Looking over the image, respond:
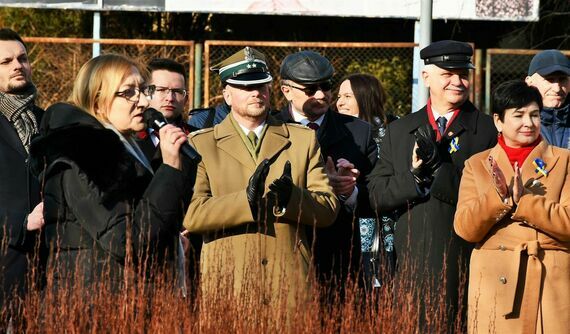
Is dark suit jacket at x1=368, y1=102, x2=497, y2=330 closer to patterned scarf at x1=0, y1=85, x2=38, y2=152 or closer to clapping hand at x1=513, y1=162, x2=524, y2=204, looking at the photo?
clapping hand at x1=513, y1=162, x2=524, y2=204

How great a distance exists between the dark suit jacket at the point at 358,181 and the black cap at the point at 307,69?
230mm

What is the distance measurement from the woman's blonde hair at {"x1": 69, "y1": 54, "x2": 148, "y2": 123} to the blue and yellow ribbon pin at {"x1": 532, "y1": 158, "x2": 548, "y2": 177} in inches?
88.9

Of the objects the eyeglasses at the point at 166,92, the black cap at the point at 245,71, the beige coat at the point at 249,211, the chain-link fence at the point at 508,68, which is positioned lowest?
the beige coat at the point at 249,211

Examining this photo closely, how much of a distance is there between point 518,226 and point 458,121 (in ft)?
3.04

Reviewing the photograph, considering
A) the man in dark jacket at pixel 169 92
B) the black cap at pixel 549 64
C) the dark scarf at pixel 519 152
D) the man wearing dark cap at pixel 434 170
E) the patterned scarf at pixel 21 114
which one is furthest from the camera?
the black cap at pixel 549 64

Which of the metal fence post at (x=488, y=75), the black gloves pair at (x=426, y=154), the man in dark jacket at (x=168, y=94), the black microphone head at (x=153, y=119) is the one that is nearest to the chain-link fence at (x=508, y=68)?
the metal fence post at (x=488, y=75)

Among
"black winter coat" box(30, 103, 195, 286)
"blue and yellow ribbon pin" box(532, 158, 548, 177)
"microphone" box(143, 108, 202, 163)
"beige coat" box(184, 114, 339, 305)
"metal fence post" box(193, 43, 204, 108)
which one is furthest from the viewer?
"metal fence post" box(193, 43, 204, 108)

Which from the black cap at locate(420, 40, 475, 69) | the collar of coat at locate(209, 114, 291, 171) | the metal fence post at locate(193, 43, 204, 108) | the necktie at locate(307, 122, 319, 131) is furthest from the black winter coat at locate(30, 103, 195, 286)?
the metal fence post at locate(193, 43, 204, 108)

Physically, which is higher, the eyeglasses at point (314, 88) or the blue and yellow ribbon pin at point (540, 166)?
the eyeglasses at point (314, 88)

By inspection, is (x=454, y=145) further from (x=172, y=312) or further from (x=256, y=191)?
(x=172, y=312)

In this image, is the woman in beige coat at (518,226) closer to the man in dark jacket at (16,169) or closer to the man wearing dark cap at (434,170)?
the man wearing dark cap at (434,170)

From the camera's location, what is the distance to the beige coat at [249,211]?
234 inches

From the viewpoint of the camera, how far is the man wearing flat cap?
19.4 feet

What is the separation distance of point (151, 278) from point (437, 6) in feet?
35.6
